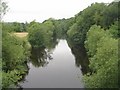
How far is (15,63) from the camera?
3781 centimetres

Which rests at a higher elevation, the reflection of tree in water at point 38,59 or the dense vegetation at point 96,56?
the dense vegetation at point 96,56

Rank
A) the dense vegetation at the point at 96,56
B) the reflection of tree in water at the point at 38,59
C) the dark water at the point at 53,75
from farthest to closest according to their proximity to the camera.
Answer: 1. the reflection of tree in water at the point at 38,59
2. the dark water at the point at 53,75
3. the dense vegetation at the point at 96,56

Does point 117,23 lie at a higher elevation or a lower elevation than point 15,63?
higher

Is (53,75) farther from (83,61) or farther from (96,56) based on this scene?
(96,56)

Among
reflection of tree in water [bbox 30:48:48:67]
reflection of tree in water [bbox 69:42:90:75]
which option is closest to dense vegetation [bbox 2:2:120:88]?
reflection of tree in water [bbox 69:42:90:75]

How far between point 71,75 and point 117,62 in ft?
67.1

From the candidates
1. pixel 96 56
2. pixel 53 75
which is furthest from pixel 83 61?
pixel 96 56

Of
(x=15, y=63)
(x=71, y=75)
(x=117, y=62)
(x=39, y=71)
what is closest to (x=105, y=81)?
(x=117, y=62)

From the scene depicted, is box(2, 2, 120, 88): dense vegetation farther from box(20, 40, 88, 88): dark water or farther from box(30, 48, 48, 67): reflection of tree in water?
box(30, 48, 48, 67): reflection of tree in water

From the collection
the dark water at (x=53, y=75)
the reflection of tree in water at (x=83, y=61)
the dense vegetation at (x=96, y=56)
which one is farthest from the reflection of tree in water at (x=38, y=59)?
the dense vegetation at (x=96, y=56)

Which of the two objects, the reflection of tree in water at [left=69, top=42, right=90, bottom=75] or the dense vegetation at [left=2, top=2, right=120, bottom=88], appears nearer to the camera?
the dense vegetation at [left=2, top=2, right=120, bottom=88]

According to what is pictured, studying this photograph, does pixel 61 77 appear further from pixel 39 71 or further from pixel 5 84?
pixel 5 84

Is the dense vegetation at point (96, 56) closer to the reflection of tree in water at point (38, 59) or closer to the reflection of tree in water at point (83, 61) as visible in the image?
the reflection of tree in water at point (83, 61)

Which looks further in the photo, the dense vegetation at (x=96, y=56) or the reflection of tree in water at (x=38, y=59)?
the reflection of tree in water at (x=38, y=59)
